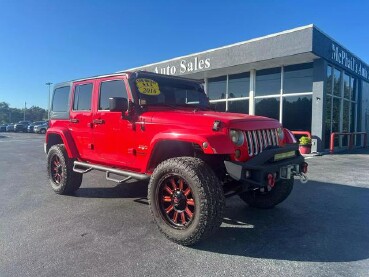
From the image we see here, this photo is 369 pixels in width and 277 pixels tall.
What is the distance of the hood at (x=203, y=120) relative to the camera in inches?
147

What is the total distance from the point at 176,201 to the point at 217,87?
14.7 metres

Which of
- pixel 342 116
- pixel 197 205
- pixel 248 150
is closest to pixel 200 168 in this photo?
pixel 197 205

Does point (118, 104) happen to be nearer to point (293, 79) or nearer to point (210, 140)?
point (210, 140)

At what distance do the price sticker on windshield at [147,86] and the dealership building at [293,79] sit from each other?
895cm

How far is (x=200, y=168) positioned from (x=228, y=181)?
794 millimetres

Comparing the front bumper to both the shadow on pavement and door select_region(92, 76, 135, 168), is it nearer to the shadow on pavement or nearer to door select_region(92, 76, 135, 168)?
the shadow on pavement

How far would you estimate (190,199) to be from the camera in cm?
370

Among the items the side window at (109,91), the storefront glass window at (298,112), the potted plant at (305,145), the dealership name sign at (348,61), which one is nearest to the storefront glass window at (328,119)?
the storefront glass window at (298,112)

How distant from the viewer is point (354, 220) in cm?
455

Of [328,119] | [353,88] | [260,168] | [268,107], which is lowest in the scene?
[260,168]

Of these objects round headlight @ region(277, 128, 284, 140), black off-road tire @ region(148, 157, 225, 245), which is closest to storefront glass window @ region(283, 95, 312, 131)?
round headlight @ region(277, 128, 284, 140)

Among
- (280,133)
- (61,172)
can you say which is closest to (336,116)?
(280,133)

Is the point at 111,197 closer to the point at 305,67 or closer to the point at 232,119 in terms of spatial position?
the point at 232,119

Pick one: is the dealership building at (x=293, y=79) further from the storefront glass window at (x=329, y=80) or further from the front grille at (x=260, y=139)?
the front grille at (x=260, y=139)
